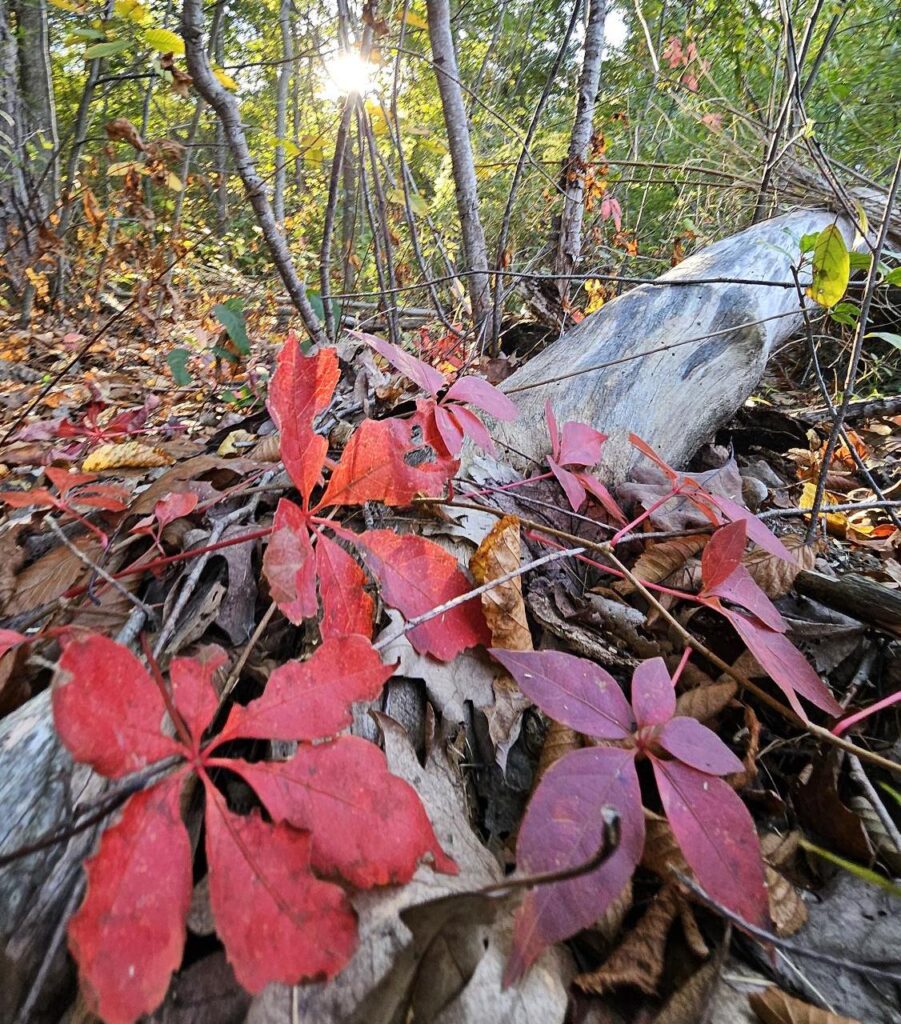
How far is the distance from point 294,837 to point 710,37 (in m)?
6.68

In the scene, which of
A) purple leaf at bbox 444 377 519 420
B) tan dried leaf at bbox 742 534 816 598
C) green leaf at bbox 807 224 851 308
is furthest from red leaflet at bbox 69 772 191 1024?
green leaf at bbox 807 224 851 308

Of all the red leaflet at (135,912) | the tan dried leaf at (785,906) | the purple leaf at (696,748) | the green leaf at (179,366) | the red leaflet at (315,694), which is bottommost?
the green leaf at (179,366)

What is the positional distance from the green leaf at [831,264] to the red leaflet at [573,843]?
3.01 ft

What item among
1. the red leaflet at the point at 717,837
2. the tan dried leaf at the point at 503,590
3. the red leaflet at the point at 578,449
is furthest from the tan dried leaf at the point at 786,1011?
the red leaflet at the point at 578,449

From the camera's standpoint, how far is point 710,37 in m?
4.91

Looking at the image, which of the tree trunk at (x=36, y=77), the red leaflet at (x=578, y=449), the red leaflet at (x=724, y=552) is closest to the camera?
the red leaflet at (x=724, y=552)

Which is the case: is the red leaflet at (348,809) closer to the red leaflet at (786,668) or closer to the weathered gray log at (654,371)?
the red leaflet at (786,668)

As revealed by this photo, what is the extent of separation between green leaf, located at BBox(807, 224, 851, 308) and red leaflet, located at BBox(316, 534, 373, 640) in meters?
0.95

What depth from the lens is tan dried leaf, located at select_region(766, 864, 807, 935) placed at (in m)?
0.52

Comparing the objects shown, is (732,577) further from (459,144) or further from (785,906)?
(459,144)

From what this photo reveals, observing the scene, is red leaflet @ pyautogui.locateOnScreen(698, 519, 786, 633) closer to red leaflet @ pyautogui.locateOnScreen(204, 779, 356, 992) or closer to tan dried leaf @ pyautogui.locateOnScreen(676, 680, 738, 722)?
tan dried leaf @ pyautogui.locateOnScreen(676, 680, 738, 722)

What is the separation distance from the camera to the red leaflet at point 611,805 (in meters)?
0.42

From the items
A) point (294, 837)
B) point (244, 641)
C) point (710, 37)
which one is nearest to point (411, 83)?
point (710, 37)

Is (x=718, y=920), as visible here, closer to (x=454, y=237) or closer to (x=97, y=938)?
(x=97, y=938)
